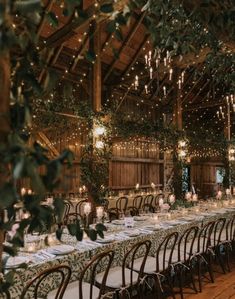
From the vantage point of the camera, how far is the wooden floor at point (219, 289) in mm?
4777

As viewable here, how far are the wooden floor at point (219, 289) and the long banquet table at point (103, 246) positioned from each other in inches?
35.5

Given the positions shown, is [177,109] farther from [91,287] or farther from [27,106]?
[27,106]

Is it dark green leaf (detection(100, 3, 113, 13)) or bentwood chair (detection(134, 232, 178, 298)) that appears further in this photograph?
bentwood chair (detection(134, 232, 178, 298))

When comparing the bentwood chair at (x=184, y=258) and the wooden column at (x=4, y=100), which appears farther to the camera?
the bentwood chair at (x=184, y=258)

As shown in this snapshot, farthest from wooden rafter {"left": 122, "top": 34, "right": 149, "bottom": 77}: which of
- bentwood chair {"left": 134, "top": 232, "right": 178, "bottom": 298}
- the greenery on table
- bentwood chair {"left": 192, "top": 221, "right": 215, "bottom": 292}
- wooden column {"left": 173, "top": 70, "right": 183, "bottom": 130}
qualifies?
the greenery on table

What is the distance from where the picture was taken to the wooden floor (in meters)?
4.78

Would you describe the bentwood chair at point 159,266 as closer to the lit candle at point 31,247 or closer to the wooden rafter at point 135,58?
the lit candle at point 31,247

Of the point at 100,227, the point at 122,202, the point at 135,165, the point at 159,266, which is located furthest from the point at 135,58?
the point at 100,227

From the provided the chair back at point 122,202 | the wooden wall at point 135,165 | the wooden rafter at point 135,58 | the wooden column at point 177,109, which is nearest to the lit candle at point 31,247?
the chair back at point 122,202

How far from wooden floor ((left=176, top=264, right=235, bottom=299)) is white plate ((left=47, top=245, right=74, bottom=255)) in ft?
6.24

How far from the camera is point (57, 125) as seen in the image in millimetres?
7875

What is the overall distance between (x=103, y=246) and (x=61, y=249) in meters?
0.56

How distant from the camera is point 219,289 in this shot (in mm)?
5055

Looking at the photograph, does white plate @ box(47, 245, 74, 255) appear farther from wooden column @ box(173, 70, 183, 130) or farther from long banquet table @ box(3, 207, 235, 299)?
wooden column @ box(173, 70, 183, 130)
